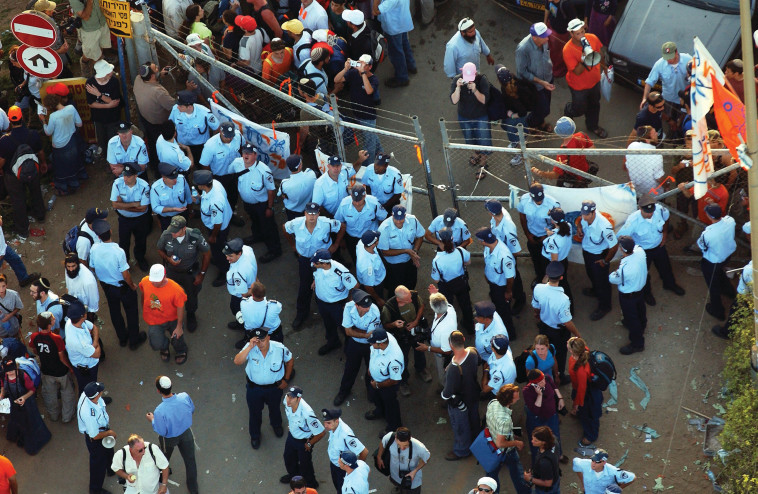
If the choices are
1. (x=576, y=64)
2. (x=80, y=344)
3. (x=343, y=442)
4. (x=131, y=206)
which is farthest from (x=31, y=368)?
(x=576, y=64)

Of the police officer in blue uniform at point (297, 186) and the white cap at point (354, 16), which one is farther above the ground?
the white cap at point (354, 16)

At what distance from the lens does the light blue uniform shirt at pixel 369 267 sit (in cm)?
1268

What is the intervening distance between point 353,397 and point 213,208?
2955mm

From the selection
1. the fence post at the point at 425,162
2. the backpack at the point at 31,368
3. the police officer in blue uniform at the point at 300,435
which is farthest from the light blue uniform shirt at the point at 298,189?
the backpack at the point at 31,368

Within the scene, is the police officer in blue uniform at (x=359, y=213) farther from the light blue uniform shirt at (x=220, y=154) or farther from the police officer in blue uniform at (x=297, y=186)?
the light blue uniform shirt at (x=220, y=154)

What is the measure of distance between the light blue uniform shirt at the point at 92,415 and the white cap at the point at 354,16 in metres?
6.58

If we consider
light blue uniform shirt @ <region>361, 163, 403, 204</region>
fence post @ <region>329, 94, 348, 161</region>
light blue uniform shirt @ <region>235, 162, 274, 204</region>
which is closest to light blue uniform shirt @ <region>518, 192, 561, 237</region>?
light blue uniform shirt @ <region>361, 163, 403, 204</region>

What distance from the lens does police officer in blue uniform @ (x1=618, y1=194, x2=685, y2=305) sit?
41.2 feet

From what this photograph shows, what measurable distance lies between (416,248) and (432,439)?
93.2 inches

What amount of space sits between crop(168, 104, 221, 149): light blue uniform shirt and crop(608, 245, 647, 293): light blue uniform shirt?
18.9ft

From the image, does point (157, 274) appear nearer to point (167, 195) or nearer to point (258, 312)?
point (258, 312)

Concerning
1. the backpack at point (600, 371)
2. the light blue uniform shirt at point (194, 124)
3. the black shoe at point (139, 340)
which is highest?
the backpack at point (600, 371)

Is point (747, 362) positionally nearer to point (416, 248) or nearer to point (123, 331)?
point (416, 248)

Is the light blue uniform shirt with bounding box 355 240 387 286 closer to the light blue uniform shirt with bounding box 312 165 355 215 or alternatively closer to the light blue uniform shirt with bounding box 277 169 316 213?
the light blue uniform shirt with bounding box 312 165 355 215
